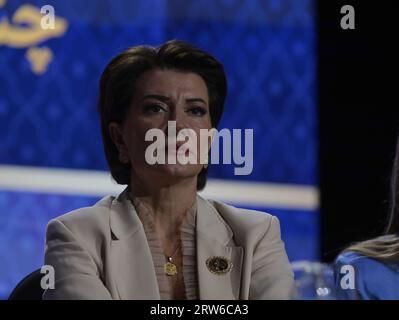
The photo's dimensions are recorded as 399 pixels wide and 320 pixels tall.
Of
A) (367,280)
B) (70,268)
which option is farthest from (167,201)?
(367,280)

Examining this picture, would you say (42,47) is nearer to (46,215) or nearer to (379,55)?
(46,215)

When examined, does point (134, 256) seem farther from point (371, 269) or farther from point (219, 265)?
point (371, 269)

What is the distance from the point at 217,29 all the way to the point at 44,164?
77 cm

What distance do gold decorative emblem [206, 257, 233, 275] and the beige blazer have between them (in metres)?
0.01

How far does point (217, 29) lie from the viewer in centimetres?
263

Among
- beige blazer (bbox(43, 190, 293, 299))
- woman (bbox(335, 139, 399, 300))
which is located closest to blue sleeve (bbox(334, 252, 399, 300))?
woman (bbox(335, 139, 399, 300))

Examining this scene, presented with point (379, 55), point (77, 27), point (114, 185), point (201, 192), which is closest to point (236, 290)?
point (201, 192)

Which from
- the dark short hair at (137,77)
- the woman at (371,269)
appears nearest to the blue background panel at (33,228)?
the woman at (371,269)

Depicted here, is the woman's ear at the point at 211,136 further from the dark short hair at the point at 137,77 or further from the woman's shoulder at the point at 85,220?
the woman's shoulder at the point at 85,220

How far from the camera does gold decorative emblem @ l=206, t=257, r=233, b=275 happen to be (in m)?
2.01

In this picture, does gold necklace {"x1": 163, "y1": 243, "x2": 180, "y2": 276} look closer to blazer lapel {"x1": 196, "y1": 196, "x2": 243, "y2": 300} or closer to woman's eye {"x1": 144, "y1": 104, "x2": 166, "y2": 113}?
blazer lapel {"x1": 196, "y1": 196, "x2": 243, "y2": 300}

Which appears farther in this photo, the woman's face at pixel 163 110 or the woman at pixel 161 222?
the woman's face at pixel 163 110

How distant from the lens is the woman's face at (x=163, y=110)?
2088mm

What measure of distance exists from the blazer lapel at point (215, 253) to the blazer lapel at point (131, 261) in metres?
0.12
